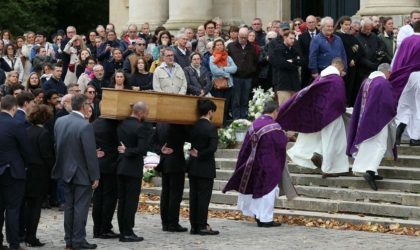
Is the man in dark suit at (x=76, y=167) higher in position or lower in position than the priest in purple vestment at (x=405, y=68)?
lower

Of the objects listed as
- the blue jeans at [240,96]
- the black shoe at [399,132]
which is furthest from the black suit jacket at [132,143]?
the blue jeans at [240,96]

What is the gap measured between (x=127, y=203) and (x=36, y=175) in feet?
4.08

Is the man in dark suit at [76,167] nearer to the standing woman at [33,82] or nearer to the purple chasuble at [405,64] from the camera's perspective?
the purple chasuble at [405,64]

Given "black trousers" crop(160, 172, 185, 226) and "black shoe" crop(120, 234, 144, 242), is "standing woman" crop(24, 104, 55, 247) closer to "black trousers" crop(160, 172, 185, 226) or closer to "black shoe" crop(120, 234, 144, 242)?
"black shoe" crop(120, 234, 144, 242)

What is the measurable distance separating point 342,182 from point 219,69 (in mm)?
4607

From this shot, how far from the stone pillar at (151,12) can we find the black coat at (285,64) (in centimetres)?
743

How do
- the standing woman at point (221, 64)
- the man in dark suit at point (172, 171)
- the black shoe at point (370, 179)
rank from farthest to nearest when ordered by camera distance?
the standing woman at point (221, 64) → the black shoe at point (370, 179) → the man in dark suit at point (172, 171)

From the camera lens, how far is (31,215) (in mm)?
16641

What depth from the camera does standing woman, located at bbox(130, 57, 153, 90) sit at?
2258 cm

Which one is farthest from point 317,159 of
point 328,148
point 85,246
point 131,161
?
point 85,246

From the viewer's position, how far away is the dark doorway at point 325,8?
93.4ft

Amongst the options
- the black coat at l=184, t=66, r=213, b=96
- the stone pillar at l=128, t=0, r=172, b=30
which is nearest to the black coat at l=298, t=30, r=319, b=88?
the black coat at l=184, t=66, r=213, b=96

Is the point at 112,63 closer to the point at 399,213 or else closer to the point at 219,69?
the point at 219,69

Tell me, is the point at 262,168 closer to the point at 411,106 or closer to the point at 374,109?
the point at 374,109
